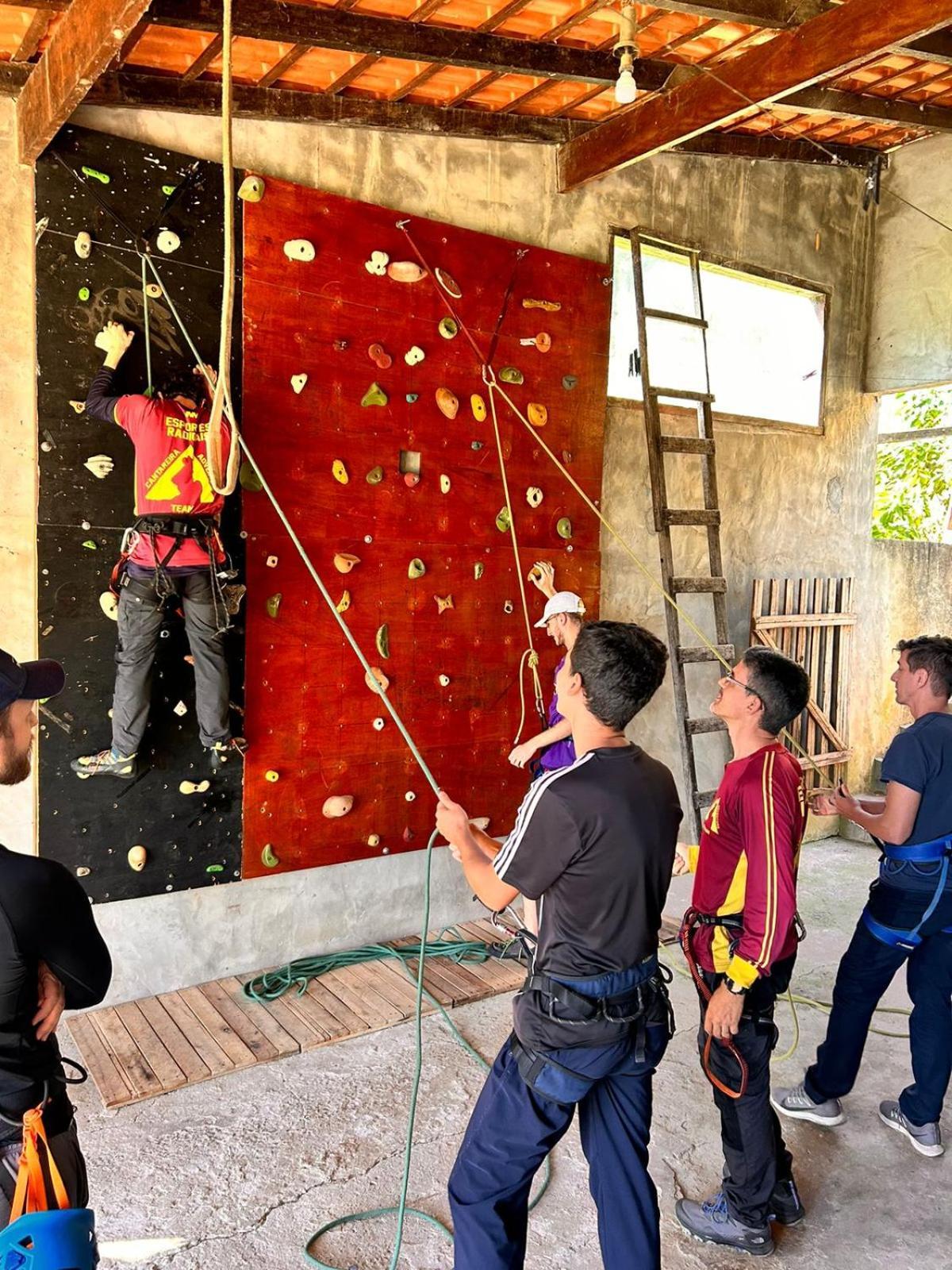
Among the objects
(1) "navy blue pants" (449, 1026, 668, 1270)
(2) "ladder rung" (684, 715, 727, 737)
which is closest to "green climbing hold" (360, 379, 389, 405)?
(2) "ladder rung" (684, 715, 727, 737)

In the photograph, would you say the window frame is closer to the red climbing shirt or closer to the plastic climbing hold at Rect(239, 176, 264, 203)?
the plastic climbing hold at Rect(239, 176, 264, 203)

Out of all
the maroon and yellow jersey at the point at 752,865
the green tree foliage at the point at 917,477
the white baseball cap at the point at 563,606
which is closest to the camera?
the maroon and yellow jersey at the point at 752,865

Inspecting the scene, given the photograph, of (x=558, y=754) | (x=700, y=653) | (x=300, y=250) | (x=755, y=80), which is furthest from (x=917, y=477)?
(x=300, y=250)

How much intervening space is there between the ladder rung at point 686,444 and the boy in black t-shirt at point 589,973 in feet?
11.4

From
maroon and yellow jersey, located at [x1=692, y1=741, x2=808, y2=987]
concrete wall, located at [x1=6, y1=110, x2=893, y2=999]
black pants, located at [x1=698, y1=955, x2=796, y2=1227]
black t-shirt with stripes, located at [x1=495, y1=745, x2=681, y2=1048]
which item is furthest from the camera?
concrete wall, located at [x1=6, y1=110, x2=893, y2=999]

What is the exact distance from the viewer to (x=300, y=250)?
4.17 m

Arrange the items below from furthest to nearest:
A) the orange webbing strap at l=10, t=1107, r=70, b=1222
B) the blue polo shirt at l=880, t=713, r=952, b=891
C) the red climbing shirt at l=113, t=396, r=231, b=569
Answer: the red climbing shirt at l=113, t=396, r=231, b=569
the blue polo shirt at l=880, t=713, r=952, b=891
the orange webbing strap at l=10, t=1107, r=70, b=1222

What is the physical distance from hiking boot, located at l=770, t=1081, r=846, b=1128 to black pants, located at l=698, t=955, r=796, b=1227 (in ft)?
2.59

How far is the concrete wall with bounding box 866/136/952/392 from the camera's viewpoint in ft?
21.5

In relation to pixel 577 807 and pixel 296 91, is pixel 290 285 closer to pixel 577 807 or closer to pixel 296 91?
pixel 296 91

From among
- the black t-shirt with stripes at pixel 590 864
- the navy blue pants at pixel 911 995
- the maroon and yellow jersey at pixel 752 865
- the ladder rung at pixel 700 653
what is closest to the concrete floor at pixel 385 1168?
the navy blue pants at pixel 911 995

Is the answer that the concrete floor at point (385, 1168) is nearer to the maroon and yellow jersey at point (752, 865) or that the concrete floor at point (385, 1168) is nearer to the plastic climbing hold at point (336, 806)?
the maroon and yellow jersey at point (752, 865)

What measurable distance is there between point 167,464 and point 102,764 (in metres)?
1.26

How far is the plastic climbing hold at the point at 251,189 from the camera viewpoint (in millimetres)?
4012
